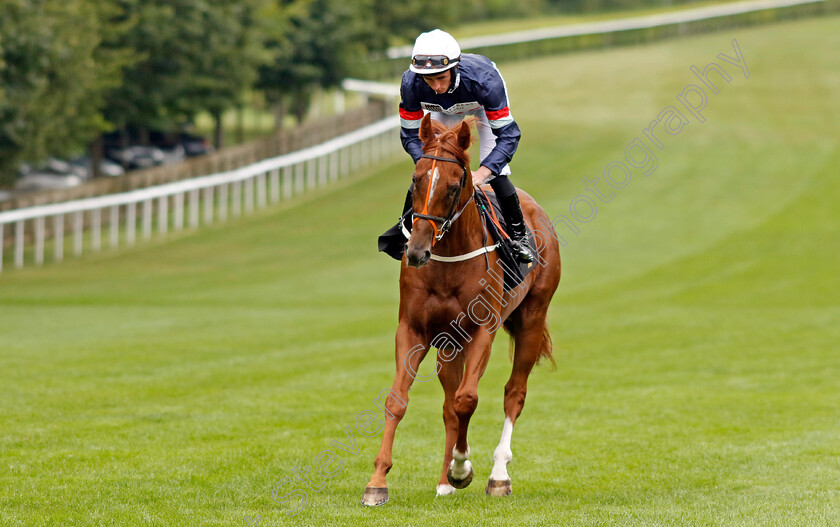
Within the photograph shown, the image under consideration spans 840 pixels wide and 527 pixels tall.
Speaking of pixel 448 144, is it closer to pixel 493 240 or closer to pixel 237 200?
pixel 493 240

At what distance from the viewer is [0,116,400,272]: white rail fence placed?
85.5 ft

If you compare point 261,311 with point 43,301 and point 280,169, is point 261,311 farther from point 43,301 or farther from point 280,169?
point 280,169

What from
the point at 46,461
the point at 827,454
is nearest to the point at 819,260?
the point at 827,454

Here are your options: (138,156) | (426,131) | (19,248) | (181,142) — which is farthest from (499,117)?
(181,142)

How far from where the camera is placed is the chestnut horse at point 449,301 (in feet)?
22.2

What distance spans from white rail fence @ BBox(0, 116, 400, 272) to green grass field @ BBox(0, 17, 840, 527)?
945 mm

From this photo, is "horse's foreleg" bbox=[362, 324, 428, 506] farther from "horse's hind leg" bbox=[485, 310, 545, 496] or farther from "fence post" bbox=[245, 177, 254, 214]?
"fence post" bbox=[245, 177, 254, 214]

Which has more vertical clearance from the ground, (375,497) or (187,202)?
(375,497)

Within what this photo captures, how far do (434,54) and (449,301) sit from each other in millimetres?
1610

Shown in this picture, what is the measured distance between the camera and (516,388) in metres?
8.31

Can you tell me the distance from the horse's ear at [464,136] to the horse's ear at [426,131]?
0.18m

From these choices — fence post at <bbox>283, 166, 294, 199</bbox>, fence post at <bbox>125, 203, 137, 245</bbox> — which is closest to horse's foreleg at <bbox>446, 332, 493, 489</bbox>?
fence post at <bbox>125, 203, 137, 245</bbox>

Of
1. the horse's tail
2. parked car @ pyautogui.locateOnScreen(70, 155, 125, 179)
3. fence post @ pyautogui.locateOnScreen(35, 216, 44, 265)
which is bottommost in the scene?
parked car @ pyautogui.locateOnScreen(70, 155, 125, 179)

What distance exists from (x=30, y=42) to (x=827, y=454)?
2116cm
